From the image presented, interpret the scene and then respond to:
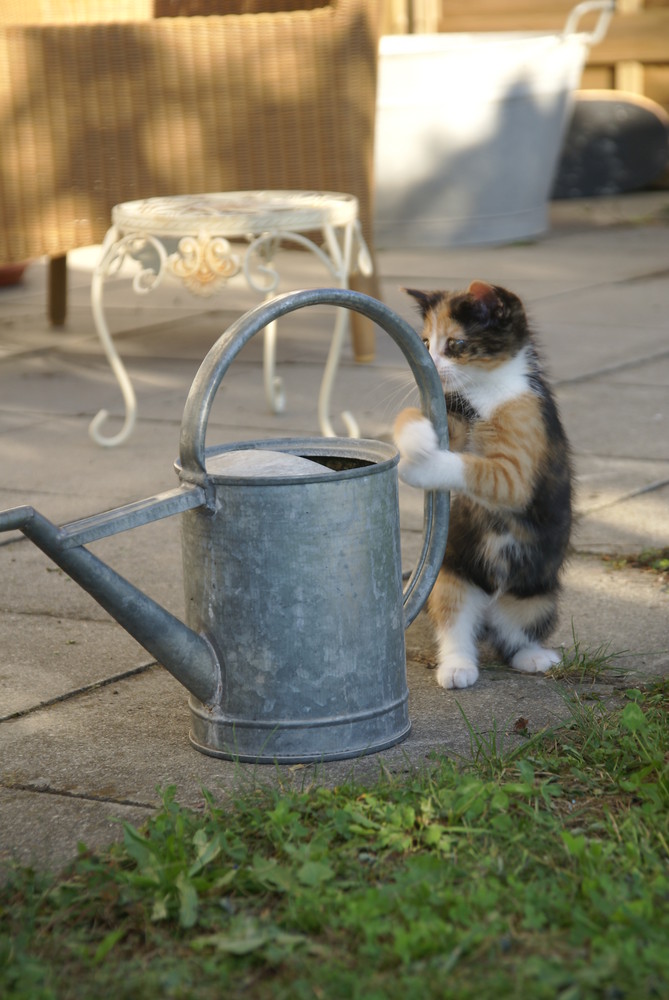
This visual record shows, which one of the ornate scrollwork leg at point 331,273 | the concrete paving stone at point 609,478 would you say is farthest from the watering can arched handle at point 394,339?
the ornate scrollwork leg at point 331,273

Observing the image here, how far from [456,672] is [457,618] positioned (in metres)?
0.13

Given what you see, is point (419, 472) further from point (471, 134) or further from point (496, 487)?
point (471, 134)

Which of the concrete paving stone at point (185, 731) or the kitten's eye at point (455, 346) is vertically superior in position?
the kitten's eye at point (455, 346)

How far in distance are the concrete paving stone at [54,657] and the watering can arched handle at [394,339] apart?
2.30 feet

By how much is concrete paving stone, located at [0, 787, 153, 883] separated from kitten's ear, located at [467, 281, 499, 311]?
4.07ft

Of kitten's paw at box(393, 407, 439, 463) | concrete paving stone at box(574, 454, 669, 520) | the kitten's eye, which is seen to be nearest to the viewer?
kitten's paw at box(393, 407, 439, 463)

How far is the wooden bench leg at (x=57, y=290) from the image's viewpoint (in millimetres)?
6543

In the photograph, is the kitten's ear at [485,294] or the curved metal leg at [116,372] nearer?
the kitten's ear at [485,294]

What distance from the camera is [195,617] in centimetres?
244

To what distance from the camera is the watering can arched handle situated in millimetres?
2277

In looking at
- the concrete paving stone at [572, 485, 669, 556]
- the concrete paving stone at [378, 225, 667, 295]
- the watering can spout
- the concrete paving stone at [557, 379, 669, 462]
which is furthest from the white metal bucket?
the watering can spout

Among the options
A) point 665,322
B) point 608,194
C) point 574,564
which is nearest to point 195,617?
point 574,564

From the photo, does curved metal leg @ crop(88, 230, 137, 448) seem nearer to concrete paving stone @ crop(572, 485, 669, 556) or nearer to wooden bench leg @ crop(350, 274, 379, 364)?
wooden bench leg @ crop(350, 274, 379, 364)

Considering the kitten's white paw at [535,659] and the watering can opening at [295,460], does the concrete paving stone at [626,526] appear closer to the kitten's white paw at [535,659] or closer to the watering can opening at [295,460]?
the kitten's white paw at [535,659]
